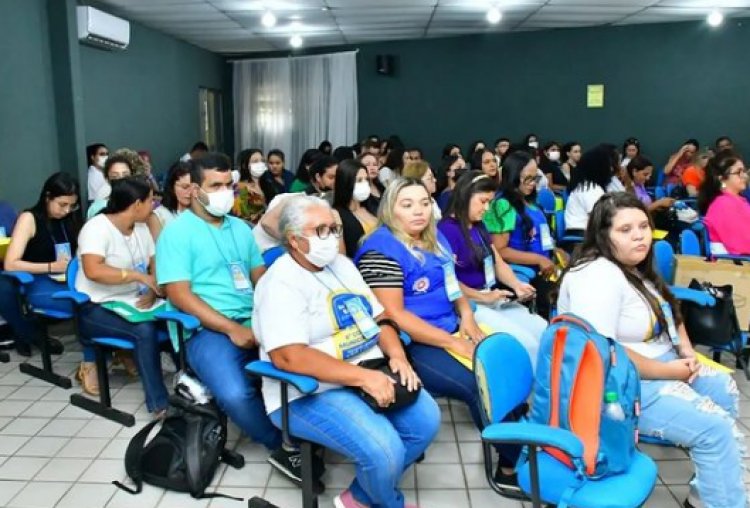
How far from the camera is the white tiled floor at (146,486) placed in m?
2.46

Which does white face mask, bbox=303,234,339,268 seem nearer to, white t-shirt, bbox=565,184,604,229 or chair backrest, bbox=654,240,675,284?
chair backrest, bbox=654,240,675,284

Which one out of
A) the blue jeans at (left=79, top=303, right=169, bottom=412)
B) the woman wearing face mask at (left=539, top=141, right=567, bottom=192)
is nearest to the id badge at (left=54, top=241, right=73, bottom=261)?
the blue jeans at (left=79, top=303, right=169, bottom=412)

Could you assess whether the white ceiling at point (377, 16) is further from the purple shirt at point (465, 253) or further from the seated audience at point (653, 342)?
the seated audience at point (653, 342)

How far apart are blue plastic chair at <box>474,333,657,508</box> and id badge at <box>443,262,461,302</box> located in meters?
0.74

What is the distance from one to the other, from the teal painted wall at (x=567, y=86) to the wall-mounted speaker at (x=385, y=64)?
0.42 ft

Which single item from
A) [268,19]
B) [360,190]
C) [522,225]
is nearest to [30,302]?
[360,190]

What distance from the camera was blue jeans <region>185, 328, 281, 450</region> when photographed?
8.06ft

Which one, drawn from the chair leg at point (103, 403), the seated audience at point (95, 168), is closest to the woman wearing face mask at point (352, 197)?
the chair leg at point (103, 403)

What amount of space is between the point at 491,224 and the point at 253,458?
5.99 feet

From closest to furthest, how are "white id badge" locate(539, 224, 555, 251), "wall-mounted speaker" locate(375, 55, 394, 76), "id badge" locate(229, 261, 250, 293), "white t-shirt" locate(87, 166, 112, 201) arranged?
"id badge" locate(229, 261, 250, 293)
"white id badge" locate(539, 224, 555, 251)
"white t-shirt" locate(87, 166, 112, 201)
"wall-mounted speaker" locate(375, 55, 394, 76)

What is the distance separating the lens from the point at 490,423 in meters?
1.86

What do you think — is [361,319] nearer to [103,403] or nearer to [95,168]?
[103,403]

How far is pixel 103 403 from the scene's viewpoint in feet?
10.7

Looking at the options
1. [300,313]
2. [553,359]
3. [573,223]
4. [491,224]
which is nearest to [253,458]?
[300,313]
